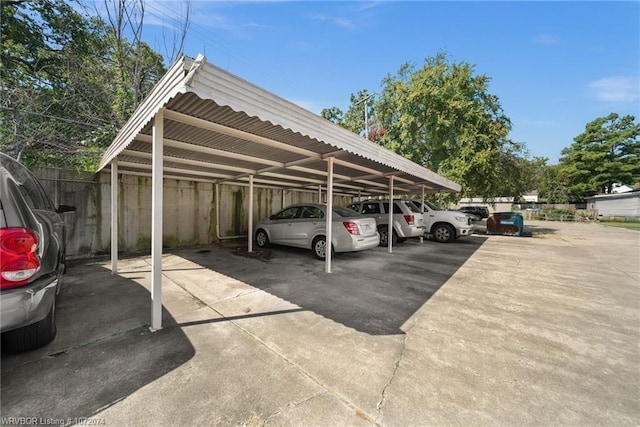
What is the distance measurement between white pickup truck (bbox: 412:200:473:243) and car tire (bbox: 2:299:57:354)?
10233 mm

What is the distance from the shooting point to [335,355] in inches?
95.7

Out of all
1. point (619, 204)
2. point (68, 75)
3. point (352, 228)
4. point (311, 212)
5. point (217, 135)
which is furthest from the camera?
point (619, 204)

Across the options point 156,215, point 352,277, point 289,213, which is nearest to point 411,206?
point 289,213

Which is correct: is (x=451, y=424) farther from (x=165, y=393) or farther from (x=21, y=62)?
(x=21, y=62)

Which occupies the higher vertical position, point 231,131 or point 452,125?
point 452,125

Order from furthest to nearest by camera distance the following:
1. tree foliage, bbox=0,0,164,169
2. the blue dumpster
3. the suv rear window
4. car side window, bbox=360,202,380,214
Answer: the blue dumpster → car side window, bbox=360,202,380,214 → the suv rear window → tree foliage, bbox=0,0,164,169

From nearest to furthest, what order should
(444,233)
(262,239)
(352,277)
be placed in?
(352,277)
(262,239)
(444,233)

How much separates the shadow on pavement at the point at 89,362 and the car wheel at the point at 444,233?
32.5 ft

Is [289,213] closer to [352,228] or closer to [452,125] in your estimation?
[352,228]

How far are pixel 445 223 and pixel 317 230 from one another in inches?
244

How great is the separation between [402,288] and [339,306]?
1486 millimetres

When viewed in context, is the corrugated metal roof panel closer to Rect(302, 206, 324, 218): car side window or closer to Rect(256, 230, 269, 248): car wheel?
Rect(302, 206, 324, 218): car side window

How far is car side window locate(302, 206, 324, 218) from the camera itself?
22.3ft

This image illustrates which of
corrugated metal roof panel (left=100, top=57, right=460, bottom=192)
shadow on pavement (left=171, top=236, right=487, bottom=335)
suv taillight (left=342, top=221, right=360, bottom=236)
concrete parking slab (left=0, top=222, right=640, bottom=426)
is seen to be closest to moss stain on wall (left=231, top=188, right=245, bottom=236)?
shadow on pavement (left=171, top=236, right=487, bottom=335)
